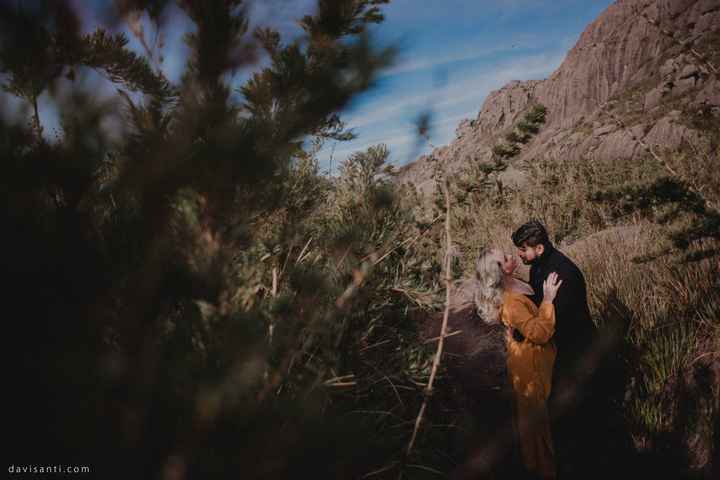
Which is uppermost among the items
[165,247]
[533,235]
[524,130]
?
[524,130]

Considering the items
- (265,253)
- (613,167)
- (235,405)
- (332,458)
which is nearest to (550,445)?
(265,253)

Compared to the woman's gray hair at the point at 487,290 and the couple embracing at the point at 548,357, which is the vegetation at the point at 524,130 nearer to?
the couple embracing at the point at 548,357

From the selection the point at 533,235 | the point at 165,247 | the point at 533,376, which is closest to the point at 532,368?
the point at 533,376

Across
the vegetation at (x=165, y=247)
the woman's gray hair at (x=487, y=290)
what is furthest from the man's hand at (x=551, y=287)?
the woman's gray hair at (x=487, y=290)

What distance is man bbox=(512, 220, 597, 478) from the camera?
3.00 metres

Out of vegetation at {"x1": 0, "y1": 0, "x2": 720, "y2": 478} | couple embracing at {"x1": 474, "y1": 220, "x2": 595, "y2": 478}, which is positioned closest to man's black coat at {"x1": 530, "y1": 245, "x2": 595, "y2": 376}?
couple embracing at {"x1": 474, "y1": 220, "x2": 595, "y2": 478}

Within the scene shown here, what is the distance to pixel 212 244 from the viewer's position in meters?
0.94

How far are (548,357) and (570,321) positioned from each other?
412 millimetres

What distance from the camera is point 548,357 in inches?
116

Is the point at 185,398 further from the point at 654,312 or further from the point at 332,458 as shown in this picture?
the point at 654,312

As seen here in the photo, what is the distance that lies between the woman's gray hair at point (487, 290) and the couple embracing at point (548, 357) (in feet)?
4.09

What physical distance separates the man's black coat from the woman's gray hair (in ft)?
4.57

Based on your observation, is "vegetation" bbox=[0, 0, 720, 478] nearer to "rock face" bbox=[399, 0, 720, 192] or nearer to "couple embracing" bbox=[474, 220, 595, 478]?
"rock face" bbox=[399, 0, 720, 192]

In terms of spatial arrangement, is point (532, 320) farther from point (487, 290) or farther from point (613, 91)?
point (613, 91)
